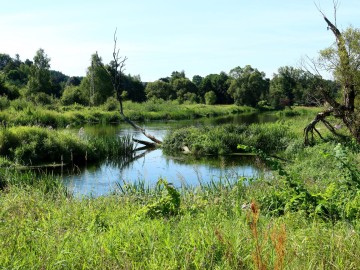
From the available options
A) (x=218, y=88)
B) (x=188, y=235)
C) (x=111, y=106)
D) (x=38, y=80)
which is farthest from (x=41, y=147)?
(x=218, y=88)

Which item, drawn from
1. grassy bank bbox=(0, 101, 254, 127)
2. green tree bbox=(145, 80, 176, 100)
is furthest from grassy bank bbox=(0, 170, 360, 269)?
green tree bbox=(145, 80, 176, 100)

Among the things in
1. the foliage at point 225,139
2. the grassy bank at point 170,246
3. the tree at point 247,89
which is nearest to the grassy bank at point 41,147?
the foliage at point 225,139

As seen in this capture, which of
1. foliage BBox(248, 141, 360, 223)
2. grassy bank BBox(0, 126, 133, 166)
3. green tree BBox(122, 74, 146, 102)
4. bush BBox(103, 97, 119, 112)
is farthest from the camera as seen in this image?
green tree BBox(122, 74, 146, 102)

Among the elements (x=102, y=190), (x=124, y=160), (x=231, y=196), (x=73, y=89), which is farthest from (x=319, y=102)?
(x=73, y=89)

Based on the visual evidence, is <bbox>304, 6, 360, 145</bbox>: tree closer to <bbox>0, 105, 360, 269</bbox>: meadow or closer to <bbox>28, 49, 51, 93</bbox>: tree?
<bbox>0, 105, 360, 269</bbox>: meadow

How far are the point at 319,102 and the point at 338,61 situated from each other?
186cm

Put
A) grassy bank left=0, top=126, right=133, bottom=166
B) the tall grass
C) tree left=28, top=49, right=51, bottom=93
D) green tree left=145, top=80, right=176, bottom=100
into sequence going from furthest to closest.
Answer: green tree left=145, top=80, right=176, bottom=100 < tree left=28, top=49, right=51, bottom=93 < the tall grass < grassy bank left=0, top=126, right=133, bottom=166

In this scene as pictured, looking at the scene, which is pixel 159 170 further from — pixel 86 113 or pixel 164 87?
pixel 164 87

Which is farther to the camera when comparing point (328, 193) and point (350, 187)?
point (350, 187)

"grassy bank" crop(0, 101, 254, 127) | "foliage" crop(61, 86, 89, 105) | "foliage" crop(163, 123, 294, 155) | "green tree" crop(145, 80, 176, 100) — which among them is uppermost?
"green tree" crop(145, 80, 176, 100)

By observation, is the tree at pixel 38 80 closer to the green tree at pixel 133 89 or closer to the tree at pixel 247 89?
the green tree at pixel 133 89

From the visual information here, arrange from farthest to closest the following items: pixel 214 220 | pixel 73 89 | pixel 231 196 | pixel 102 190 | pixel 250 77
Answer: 1. pixel 250 77
2. pixel 73 89
3. pixel 102 190
4. pixel 231 196
5. pixel 214 220

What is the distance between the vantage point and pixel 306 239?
3.92 m

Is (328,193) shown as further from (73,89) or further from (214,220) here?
(73,89)
